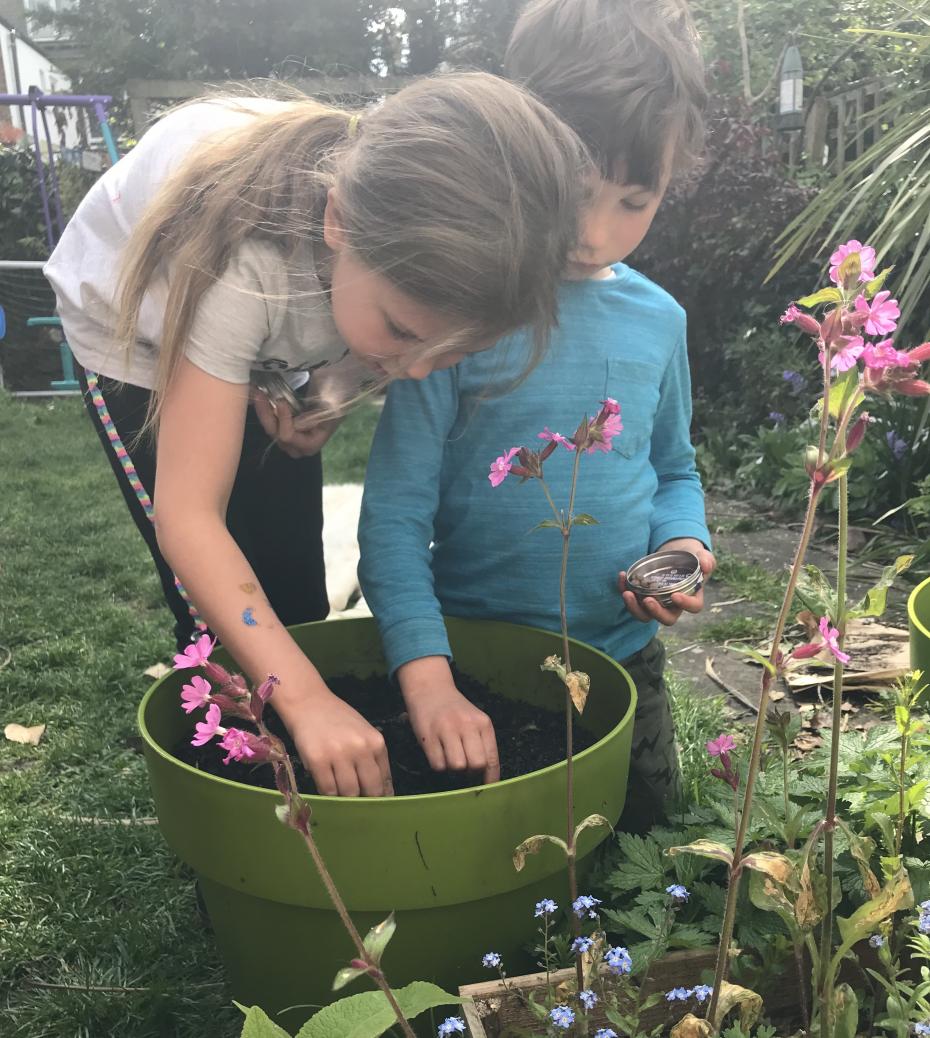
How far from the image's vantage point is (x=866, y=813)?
112 cm

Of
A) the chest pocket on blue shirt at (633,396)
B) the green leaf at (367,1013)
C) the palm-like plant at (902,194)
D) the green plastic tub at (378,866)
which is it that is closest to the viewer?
the green leaf at (367,1013)

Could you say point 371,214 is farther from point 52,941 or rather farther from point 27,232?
point 27,232

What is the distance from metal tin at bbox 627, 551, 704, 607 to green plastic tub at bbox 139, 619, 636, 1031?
0.18 m

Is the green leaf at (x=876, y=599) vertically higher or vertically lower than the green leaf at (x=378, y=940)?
higher

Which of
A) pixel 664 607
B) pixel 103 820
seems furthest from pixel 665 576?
pixel 103 820

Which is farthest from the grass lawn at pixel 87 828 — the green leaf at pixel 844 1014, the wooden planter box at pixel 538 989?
the green leaf at pixel 844 1014

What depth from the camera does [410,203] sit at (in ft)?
3.64

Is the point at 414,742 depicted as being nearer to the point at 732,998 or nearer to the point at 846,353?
the point at 732,998

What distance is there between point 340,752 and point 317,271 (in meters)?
0.58

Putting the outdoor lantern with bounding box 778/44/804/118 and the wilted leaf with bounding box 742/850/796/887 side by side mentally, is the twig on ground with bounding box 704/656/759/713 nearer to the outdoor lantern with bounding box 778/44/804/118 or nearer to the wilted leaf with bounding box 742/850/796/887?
the wilted leaf with bounding box 742/850/796/887

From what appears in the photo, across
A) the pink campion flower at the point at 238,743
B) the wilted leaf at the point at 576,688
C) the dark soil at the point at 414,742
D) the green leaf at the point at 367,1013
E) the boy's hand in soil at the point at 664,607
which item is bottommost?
the dark soil at the point at 414,742

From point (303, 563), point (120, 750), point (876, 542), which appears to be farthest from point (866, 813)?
point (876, 542)

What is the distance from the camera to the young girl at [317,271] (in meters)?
1.11

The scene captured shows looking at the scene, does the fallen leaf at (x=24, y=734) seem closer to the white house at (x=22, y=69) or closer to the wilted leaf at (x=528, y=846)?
the wilted leaf at (x=528, y=846)
